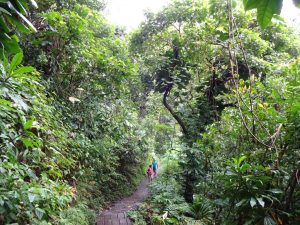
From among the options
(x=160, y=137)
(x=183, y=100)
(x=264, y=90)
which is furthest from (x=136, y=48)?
(x=160, y=137)

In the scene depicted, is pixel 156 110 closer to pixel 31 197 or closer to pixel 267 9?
pixel 31 197

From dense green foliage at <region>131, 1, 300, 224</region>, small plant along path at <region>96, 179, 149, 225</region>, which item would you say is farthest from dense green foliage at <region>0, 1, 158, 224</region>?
dense green foliage at <region>131, 1, 300, 224</region>

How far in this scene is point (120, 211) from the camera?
25.8 ft

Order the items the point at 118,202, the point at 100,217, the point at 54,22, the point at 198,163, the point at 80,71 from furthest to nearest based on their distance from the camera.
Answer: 1. the point at 118,202
2. the point at 100,217
3. the point at 198,163
4. the point at 80,71
5. the point at 54,22

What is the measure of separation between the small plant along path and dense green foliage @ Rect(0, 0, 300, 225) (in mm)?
315

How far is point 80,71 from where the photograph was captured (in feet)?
18.7

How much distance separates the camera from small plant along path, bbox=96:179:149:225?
670 cm

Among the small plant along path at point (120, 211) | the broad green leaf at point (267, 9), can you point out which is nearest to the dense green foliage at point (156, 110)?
the broad green leaf at point (267, 9)

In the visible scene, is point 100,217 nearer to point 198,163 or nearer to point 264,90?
point 198,163

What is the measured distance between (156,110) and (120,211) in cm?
472

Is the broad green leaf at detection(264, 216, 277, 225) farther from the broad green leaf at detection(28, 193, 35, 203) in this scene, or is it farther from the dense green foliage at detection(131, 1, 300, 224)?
the broad green leaf at detection(28, 193, 35, 203)

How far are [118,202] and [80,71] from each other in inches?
212

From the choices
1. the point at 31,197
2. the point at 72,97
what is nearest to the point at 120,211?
the point at 72,97

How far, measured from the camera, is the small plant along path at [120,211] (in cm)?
670
